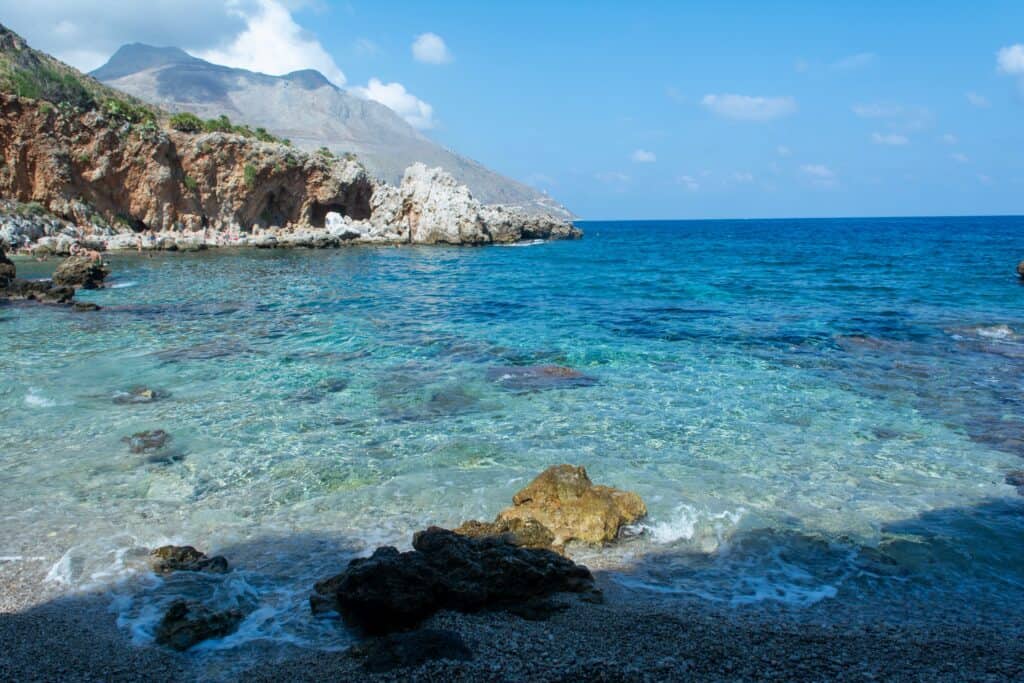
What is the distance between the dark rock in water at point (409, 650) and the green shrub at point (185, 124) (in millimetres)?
57679

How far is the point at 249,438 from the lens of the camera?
962 centimetres

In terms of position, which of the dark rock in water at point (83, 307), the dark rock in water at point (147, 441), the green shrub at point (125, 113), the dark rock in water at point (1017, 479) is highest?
the green shrub at point (125, 113)

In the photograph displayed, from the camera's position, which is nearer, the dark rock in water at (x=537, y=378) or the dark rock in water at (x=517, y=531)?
the dark rock in water at (x=517, y=531)

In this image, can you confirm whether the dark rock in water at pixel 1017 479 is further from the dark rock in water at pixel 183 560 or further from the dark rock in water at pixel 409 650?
the dark rock in water at pixel 183 560

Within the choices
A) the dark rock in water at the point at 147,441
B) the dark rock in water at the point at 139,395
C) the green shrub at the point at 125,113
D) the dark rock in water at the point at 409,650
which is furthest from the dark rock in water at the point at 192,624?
the green shrub at the point at 125,113

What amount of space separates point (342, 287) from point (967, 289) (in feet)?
87.3

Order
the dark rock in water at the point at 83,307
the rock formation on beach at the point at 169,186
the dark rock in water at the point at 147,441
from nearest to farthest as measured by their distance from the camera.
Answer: the dark rock in water at the point at 147,441 → the dark rock in water at the point at 83,307 → the rock formation on beach at the point at 169,186

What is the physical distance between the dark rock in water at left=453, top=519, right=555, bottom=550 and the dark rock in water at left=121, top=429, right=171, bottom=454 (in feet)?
16.5

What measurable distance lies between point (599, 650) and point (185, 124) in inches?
2316

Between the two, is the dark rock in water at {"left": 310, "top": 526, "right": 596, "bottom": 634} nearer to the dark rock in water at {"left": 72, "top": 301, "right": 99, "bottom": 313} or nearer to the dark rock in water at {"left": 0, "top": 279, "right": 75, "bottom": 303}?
the dark rock in water at {"left": 72, "top": 301, "right": 99, "bottom": 313}

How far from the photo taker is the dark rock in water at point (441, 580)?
16.6 feet

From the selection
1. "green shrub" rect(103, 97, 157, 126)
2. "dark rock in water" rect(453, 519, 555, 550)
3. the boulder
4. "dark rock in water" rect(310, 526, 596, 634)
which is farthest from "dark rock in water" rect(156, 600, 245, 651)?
"green shrub" rect(103, 97, 157, 126)

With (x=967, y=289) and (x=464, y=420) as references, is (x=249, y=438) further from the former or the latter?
(x=967, y=289)

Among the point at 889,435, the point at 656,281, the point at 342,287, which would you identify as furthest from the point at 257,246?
the point at 889,435
